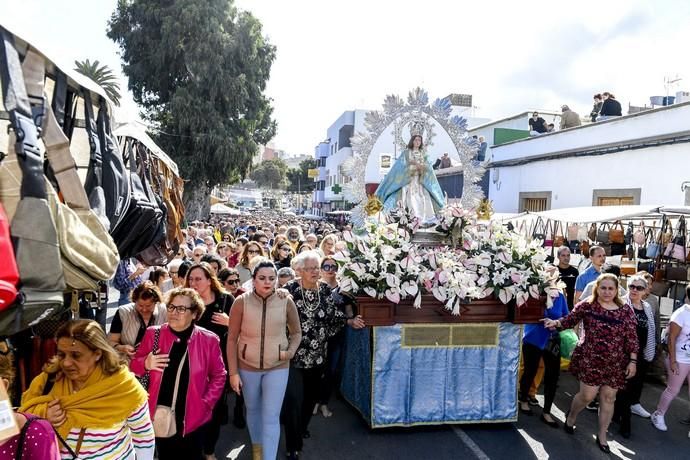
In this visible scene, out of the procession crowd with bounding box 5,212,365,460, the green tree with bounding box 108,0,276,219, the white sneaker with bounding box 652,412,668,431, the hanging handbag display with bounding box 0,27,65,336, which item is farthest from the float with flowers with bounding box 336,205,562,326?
the green tree with bounding box 108,0,276,219

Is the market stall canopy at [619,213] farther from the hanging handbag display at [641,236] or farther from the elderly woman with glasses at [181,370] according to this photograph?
the elderly woman with glasses at [181,370]

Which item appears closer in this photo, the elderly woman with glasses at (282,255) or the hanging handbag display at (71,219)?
the hanging handbag display at (71,219)

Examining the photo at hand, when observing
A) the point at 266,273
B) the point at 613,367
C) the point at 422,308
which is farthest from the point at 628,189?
the point at 266,273

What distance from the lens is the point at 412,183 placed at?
695 centimetres

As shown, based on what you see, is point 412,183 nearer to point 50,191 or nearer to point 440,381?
point 440,381

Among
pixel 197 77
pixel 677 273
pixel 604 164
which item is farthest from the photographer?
pixel 197 77

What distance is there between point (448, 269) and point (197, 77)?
72.6 feet

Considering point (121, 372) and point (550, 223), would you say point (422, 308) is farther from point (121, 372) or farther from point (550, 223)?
point (550, 223)

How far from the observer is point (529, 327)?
5738 mm

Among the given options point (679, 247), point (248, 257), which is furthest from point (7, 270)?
point (679, 247)

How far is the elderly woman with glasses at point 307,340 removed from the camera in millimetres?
4520

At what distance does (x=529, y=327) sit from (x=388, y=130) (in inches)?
125

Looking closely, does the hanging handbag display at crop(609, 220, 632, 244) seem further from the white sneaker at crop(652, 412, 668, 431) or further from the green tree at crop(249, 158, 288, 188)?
the green tree at crop(249, 158, 288, 188)

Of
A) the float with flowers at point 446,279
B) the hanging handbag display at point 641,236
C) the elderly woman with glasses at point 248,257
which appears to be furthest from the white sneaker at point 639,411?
the hanging handbag display at point 641,236
